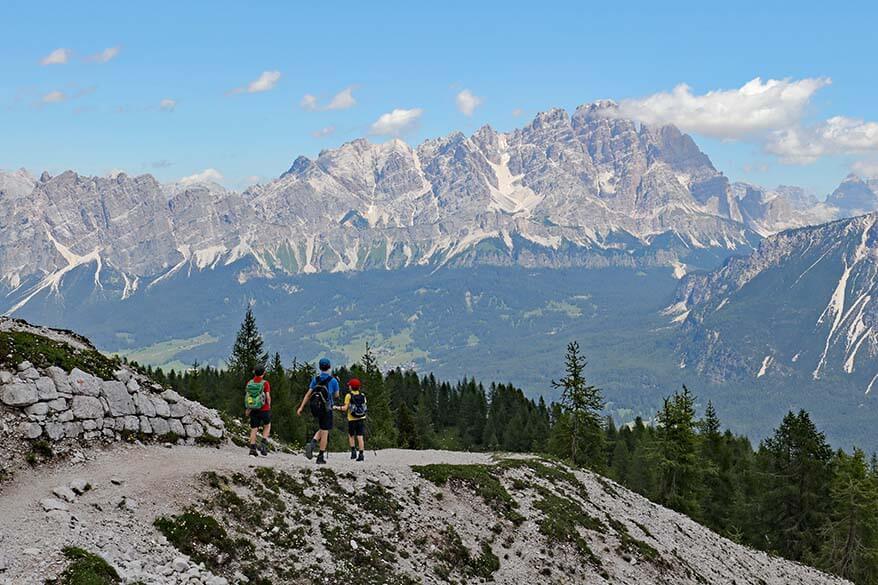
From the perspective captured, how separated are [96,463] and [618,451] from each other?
8432 cm

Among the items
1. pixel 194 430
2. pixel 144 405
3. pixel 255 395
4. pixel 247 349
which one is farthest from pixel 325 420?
pixel 247 349

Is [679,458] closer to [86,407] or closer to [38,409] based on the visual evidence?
[86,407]

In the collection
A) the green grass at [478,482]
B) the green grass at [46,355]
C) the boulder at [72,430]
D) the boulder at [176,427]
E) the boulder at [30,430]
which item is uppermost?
the green grass at [46,355]

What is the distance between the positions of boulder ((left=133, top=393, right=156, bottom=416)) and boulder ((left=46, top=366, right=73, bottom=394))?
312cm

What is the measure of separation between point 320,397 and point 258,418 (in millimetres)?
3193

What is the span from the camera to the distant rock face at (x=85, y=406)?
A: 80.7ft

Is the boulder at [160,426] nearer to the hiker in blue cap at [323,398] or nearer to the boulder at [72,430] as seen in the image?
the boulder at [72,430]

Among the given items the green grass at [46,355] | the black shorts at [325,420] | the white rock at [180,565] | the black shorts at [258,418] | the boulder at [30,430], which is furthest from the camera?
the black shorts at [258,418]

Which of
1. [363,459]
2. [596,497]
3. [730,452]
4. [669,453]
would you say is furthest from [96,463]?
[730,452]

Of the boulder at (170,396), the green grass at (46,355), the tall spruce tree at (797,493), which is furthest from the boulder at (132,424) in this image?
the tall spruce tree at (797,493)

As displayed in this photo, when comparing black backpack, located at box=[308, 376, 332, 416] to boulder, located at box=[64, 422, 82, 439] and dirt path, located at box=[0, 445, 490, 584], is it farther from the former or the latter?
boulder, located at box=[64, 422, 82, 439]

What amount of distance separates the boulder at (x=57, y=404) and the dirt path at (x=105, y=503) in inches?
83.9

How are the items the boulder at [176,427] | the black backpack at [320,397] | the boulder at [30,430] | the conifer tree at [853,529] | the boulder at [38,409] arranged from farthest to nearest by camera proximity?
1. the conifer tree at [853,529]
2. the black backpack at [320,397]
3. the boulder at [176,427]
4. the boulder at [38,409]
5. the boulder at [30,430]

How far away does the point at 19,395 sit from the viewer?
2466 cm
